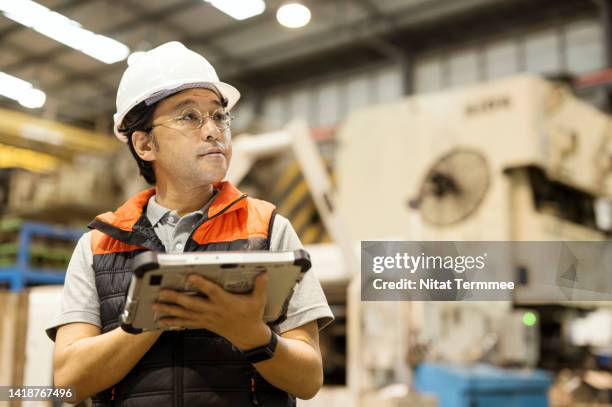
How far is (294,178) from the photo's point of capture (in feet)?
10.9

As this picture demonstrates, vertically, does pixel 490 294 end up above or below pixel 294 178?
below

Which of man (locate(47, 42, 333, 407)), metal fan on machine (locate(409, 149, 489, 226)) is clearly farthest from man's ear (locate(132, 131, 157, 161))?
metal fan on machine (locate(409, 149, 489, 226))

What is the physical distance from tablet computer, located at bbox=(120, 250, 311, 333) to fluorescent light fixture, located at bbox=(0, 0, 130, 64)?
1.03 meters

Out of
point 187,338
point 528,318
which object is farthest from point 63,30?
point 528,318

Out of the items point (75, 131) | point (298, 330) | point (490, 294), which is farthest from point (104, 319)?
point (75, 131)

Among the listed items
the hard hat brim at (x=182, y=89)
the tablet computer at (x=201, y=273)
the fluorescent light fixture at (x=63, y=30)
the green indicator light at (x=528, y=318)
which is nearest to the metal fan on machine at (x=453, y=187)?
the green indicator light at (x=528, y=318)

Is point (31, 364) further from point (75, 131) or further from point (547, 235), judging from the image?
point (547, 235)

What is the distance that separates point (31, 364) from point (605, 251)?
1.49m

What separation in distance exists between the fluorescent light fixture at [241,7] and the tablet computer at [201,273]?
1707 mm

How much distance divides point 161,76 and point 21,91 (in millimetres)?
784

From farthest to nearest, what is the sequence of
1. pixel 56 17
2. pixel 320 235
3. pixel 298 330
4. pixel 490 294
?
1. pixel 320 235
2. pixel 56 17
3. pixel 490 294
4. pixel 298 330

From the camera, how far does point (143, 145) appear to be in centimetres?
118

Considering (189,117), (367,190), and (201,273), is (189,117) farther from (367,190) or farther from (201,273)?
(367,190)

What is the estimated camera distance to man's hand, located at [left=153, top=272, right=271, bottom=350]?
860 mm
